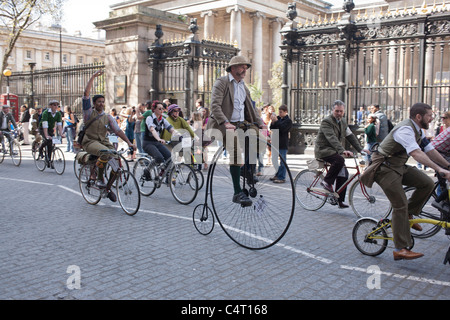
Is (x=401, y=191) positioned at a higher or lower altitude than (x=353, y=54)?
lower

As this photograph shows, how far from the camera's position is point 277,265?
5.62 m

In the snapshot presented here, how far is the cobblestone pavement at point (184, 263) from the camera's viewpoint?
4754mm

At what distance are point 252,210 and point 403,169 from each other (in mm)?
2071

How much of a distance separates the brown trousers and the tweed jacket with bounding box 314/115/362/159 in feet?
8.49

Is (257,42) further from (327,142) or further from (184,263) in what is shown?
(184,263)

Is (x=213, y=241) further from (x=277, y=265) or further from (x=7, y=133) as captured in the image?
(x=7, y=133)

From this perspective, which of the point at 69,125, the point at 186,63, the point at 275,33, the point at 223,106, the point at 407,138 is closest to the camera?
the point at 407,138

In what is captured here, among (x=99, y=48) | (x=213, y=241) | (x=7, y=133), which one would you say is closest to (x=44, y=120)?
(x=7, y=133)

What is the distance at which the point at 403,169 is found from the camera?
18.8ft

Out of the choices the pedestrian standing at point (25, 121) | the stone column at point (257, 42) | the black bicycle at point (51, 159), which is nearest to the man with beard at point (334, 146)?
the black bicycle at point (51, 159)

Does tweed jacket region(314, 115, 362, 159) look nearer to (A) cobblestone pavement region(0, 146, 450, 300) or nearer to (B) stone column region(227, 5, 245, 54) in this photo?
(A) cobblestone pavement region(0, 146, 450, 300)

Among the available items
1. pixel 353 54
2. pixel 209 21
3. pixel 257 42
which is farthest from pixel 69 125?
pixel 209 21

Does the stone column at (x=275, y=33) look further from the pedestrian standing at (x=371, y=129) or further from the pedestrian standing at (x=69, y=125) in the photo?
the pedestrian standing at (x=371, y=129)
